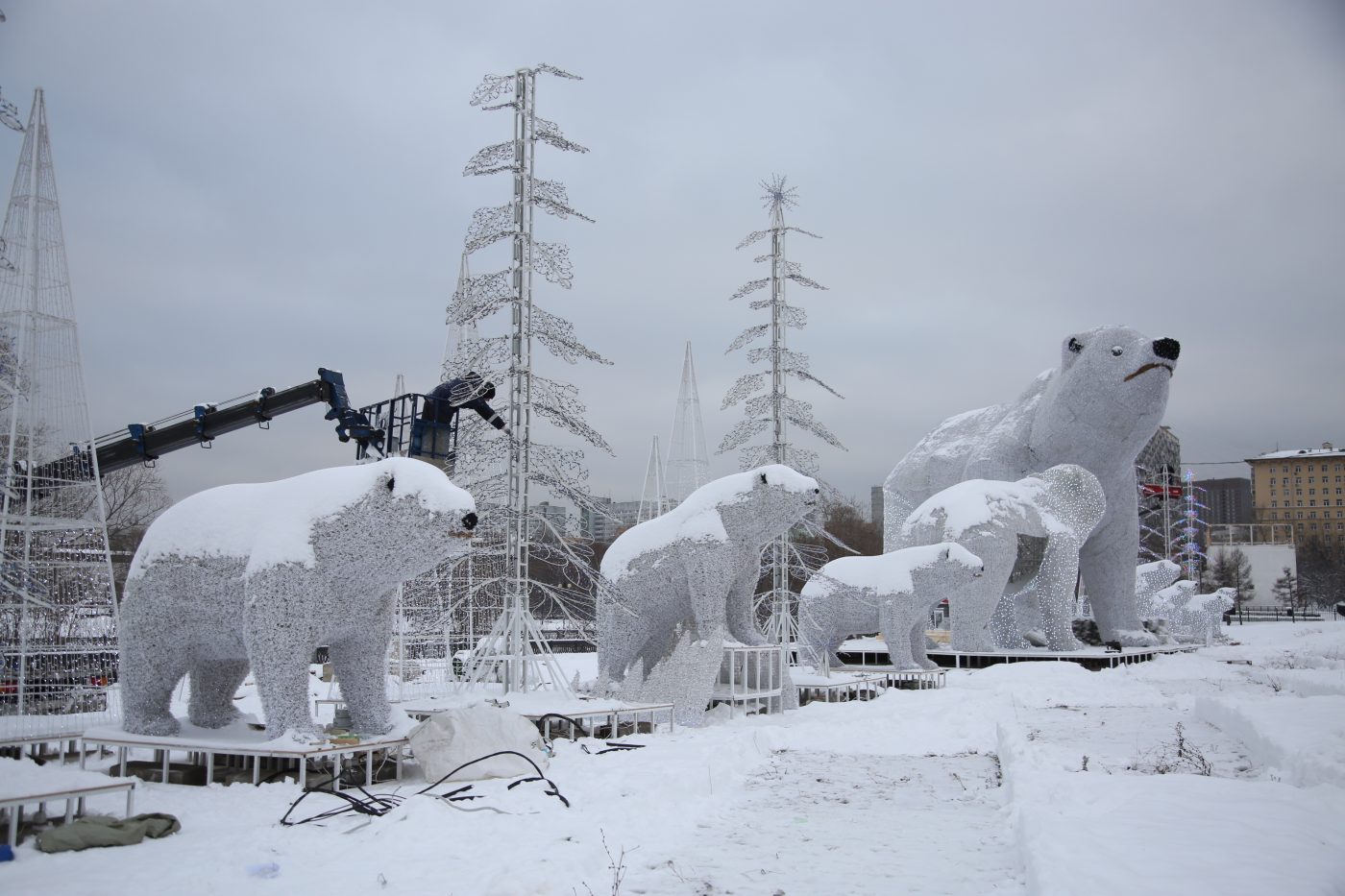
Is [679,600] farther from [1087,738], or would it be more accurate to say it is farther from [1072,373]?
[1072,373]

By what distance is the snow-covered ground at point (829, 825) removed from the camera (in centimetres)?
455

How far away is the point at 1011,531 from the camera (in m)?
17.3

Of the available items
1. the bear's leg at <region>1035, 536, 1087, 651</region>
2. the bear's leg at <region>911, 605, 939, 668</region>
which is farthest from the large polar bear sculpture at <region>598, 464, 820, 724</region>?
the bear's leg at <region>1035, 536, 1087, 651</region>

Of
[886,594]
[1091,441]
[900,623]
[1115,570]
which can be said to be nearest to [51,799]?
[886,594]

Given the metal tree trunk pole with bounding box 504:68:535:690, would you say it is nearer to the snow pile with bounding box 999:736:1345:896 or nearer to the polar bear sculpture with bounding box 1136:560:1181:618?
the snow pile with bounding box 999:736:1345:896

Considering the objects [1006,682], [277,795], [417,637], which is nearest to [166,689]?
[277,795]

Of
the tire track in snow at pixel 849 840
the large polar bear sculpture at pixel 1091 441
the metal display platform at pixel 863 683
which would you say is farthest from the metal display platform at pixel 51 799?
the large polar bear sculpture at pixel 1091 441

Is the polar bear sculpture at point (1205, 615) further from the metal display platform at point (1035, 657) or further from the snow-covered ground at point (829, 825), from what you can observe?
the snow-covered ground at point (829, 825)

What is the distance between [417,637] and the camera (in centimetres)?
1422

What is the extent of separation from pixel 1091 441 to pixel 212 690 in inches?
660

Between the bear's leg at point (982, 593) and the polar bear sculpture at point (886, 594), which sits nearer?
the polar bear sculpture at point (886, 594)

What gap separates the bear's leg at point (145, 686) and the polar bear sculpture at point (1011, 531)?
1270 cm

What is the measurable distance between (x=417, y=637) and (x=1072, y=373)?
43.6ft

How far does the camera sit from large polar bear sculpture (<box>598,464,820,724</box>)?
35.1 ft
